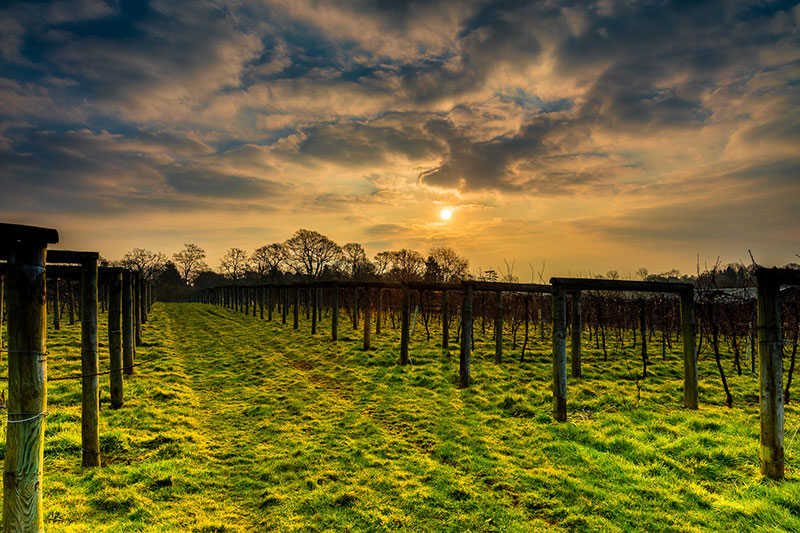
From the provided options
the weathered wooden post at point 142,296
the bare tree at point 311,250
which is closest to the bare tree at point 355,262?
the bare tree at point 311,250

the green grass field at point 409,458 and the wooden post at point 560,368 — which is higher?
the wooden post at point 560,368

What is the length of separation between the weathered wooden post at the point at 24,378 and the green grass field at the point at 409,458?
89 centimetres

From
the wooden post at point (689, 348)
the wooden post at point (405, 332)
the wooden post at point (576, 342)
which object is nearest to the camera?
the wooden post at point (689, 348)

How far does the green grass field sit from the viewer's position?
4.54 m

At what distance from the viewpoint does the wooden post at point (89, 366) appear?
18.6 ft

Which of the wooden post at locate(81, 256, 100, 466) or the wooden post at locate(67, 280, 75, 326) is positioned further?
the wooden post at locate(67, 280, 75, 326)

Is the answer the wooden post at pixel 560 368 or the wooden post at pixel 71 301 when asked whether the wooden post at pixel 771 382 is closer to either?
the wooden post at pixel 560 368

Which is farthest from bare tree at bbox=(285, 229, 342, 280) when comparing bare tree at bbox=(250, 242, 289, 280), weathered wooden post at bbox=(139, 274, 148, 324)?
weathered wooden post at bbox=(139, 274, 148, 324)

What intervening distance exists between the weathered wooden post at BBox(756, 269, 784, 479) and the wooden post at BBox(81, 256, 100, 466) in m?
9.52

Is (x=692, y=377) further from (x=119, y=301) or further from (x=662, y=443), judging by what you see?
(x=119, y=301)

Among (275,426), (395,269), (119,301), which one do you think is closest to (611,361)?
(275,426)

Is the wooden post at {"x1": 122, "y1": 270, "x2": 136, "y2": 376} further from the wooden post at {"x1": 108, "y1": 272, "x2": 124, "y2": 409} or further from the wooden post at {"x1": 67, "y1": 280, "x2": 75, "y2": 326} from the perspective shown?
the wooden post at {"x1": 67, "y1": 280, "x2": 75, "y2": 326}

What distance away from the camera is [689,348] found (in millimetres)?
8469

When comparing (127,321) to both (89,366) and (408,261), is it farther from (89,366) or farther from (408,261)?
(408,261)
